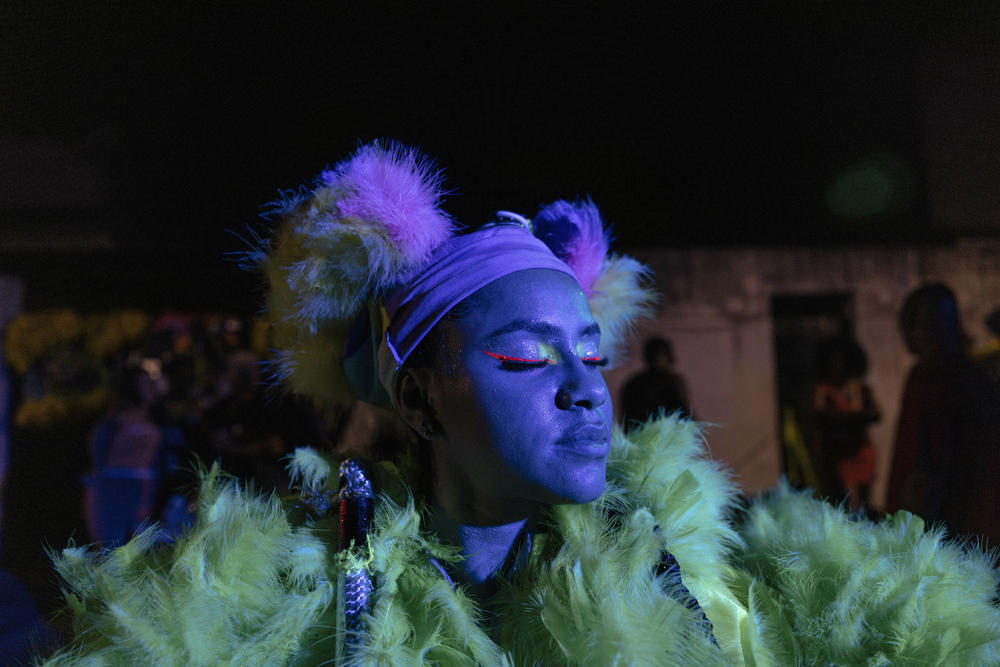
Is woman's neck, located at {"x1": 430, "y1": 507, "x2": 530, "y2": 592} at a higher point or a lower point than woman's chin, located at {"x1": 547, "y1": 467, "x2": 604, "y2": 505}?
lower

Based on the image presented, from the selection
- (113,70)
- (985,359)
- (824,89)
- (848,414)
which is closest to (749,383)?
(848,414)

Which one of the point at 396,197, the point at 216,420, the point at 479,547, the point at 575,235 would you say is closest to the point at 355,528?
the point at 479,547

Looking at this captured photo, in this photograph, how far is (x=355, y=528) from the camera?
4.15ft

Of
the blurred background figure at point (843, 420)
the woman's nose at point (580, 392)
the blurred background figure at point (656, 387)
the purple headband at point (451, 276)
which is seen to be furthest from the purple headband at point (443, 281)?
the blurred background figure at point (843, 420)

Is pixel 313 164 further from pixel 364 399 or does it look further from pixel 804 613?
pixel 804 613

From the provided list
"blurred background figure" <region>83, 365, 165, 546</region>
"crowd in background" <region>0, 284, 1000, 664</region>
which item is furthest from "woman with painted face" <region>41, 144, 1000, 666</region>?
"blurred background figure" <region>83, 365, 165, 546</region>

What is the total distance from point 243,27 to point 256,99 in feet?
0.68

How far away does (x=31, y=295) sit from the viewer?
212 cm

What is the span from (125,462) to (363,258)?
166 centimetres

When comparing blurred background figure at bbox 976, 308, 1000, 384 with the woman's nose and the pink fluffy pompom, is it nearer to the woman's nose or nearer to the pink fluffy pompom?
the woman's nose

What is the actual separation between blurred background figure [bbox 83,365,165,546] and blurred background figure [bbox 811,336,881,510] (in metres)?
2.49

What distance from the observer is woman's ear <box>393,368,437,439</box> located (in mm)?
1322

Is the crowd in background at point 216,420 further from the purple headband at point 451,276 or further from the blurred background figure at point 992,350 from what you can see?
the purple headband at point 451,276

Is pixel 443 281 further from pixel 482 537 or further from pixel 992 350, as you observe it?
pixel 992 350
